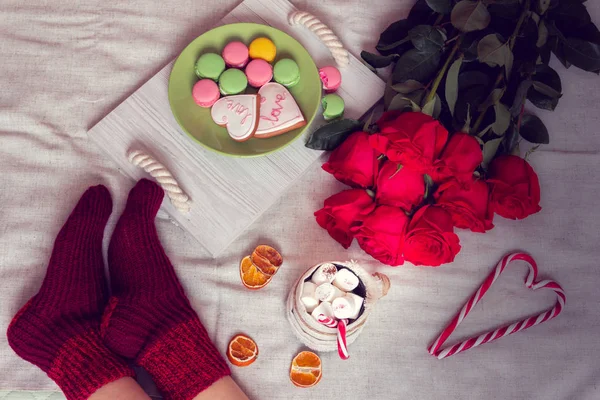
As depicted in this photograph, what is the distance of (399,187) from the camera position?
0.61m

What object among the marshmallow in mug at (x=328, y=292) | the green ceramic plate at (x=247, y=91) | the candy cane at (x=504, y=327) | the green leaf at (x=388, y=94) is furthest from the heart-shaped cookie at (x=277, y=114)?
the candy cane at (x=504, y=327)

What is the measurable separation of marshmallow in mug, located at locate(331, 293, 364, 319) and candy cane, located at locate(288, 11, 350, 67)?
342mm

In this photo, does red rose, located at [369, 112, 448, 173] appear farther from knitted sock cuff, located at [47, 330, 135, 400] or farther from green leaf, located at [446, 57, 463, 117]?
knitted sock cuff, located at [47, 330, 135, 400]

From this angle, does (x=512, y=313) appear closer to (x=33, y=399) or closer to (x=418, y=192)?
(x=418, y=192)

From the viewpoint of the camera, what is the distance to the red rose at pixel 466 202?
0.61 m

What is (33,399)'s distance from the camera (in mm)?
646

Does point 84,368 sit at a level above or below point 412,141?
below

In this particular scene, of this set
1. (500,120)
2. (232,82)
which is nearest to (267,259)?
A: (232,82)

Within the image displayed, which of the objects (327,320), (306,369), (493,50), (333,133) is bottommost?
(306,369)

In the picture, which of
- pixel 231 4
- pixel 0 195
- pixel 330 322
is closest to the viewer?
pixel 330 322

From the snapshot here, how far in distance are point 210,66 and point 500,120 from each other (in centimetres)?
37

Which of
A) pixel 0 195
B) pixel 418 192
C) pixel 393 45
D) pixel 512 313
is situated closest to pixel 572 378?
pixel 512 313

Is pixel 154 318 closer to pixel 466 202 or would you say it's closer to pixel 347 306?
pixel 347 306

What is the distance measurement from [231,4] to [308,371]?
0.55m
